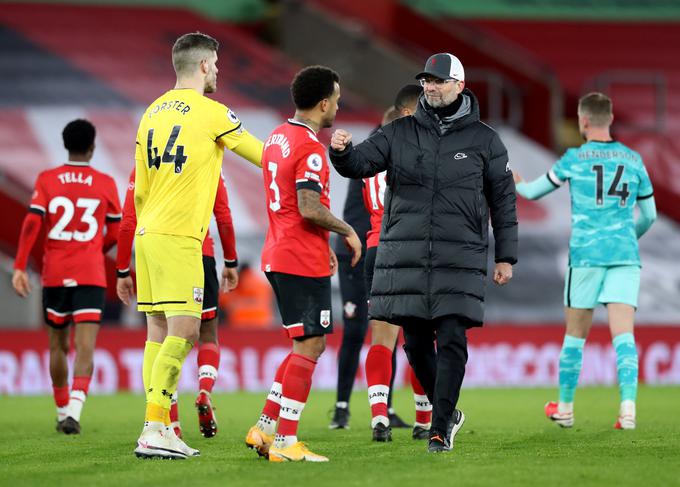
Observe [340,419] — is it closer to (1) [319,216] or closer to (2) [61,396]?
(2) [61,396]

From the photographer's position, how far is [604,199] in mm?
9227

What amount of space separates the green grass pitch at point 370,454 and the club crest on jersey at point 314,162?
1.63 metres

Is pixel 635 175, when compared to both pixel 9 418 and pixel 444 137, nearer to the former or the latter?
pixel 444 137

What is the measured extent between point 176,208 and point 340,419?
2866mm

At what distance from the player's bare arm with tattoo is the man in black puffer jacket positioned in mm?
247

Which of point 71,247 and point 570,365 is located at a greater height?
point 71,247

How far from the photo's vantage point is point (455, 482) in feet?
19.1

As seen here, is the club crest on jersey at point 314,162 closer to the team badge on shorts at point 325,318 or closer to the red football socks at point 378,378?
the team badge on shorts at point 325,318

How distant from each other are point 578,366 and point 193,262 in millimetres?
3501

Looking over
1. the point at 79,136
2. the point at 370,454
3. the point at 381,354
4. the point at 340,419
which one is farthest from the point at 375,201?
the point at 79,136

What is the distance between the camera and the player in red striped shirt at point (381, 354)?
820cm

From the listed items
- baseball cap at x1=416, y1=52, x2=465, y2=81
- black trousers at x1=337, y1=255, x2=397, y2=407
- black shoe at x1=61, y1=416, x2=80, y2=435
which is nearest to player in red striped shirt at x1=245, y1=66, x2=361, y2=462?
baseball cap at x1=416, y1=52, x2=465, y2=81

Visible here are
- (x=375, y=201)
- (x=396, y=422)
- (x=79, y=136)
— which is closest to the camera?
(x=375, y=201)

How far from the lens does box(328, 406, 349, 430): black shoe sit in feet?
30.5
